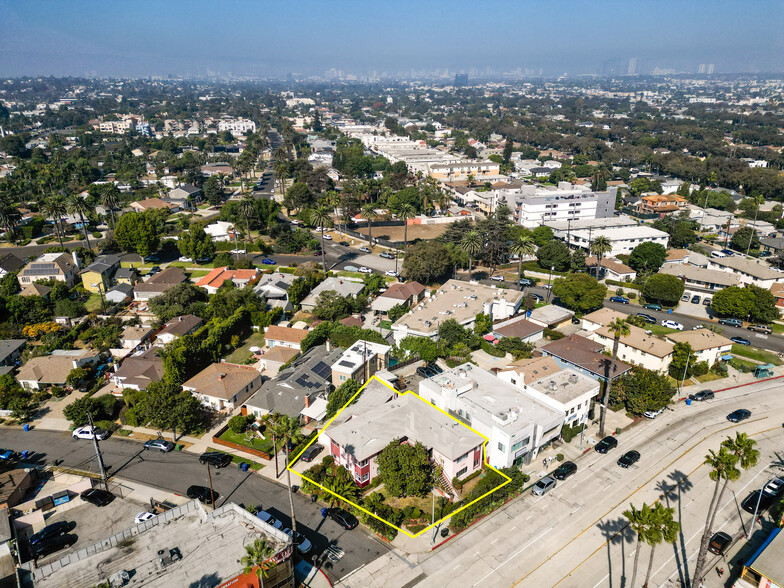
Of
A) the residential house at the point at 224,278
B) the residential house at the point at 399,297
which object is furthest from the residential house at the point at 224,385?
the residential house at the point at 224,278

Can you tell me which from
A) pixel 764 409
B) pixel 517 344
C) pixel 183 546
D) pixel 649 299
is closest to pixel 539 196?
pixel 649 299

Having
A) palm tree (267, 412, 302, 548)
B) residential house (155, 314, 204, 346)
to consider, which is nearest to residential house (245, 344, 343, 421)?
palm tree (267, 412, 302, 548)

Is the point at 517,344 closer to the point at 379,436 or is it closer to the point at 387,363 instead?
the point at 387,363

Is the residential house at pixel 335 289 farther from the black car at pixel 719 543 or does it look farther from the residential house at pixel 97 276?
the black car at pixel 719 543

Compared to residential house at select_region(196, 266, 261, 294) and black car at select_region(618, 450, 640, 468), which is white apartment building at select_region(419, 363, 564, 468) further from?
residential house at select_region(196, 266, 261, 294)

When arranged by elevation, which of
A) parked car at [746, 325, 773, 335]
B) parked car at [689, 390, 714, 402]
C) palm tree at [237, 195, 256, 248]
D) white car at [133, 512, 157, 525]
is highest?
palm tree at [237, 195, 256, 248]

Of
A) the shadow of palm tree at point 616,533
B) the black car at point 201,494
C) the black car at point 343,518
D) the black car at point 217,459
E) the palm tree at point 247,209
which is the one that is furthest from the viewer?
the palm tree at point 247,209
